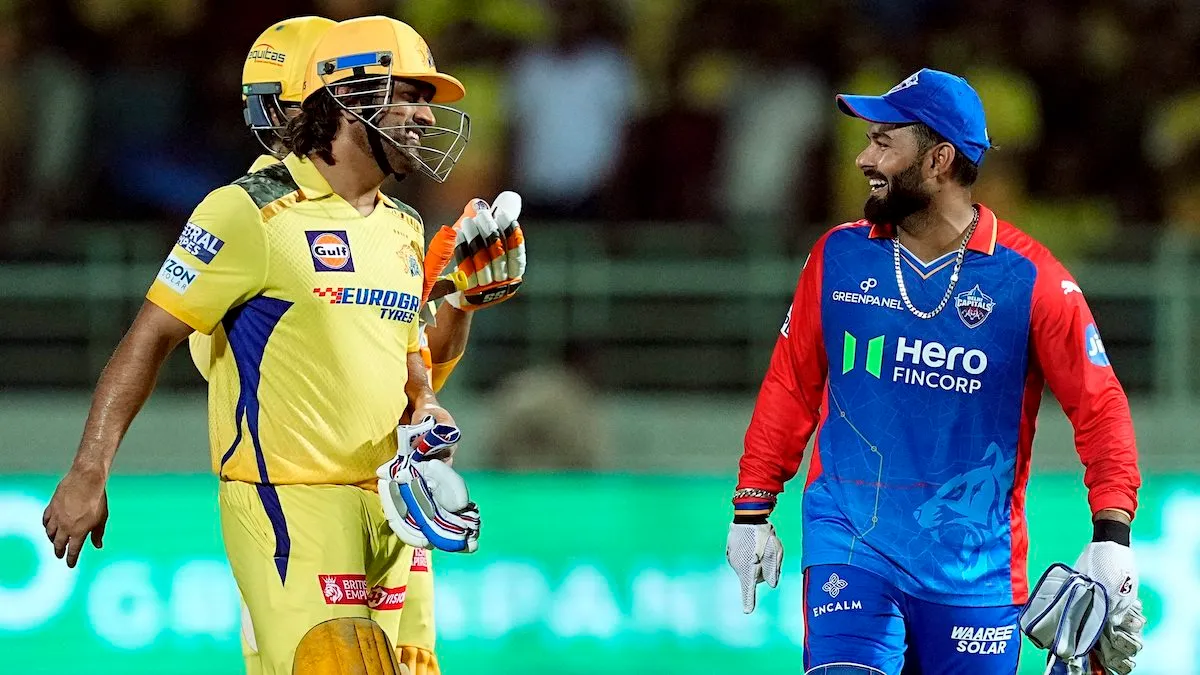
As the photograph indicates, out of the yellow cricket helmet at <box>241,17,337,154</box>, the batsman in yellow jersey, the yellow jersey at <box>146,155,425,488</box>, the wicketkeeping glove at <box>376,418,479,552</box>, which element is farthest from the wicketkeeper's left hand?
the yellow cricket helmet at <box>241,17,337,154</box>

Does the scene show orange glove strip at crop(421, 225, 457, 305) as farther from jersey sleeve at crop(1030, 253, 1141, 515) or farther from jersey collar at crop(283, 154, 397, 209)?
jersey sleeve at crop(1030, 253, 1141, 515)

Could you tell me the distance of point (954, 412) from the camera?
6.05m

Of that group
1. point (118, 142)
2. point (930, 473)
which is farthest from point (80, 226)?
point (930, 473)

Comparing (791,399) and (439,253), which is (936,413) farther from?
(439,253)

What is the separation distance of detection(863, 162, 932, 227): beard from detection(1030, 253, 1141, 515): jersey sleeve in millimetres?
415

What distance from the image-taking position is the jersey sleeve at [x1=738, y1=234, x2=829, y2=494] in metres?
6.27

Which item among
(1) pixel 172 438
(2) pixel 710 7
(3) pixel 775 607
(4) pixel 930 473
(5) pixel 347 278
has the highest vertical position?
(2) pixel 710 7

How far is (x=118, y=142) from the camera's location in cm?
1130

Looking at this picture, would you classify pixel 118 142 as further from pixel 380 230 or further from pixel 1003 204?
pixel 380 230

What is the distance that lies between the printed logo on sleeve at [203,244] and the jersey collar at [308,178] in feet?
1.07

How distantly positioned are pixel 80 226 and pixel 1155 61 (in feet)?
21.7

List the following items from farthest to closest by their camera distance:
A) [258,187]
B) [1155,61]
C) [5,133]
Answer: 1. [1155,61]
2. [5,133]
3. [258,187]

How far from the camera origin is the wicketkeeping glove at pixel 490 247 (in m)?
6.37

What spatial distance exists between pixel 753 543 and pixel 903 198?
1.18m
